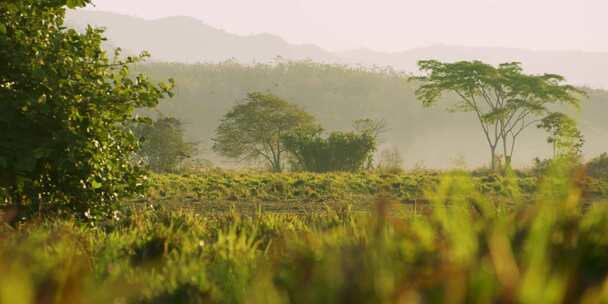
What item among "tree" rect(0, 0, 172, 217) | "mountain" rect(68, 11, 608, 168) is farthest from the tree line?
"mountain" rect(68, 11, 608, 168)

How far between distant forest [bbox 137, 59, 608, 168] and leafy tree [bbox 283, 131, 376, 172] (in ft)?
211

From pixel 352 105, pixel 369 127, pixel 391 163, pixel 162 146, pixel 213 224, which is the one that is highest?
pixel 213 224

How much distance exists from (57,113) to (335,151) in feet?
92.3

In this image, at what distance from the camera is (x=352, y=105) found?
116625mm

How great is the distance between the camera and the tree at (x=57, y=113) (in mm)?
8875

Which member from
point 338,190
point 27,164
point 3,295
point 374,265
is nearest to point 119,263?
point 374,265

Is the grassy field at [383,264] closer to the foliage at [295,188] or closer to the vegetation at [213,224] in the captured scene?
the vegetation at [213,224]

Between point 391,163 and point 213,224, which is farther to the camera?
point 391,163

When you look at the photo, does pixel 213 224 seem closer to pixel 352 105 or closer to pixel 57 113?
pixel 57 113

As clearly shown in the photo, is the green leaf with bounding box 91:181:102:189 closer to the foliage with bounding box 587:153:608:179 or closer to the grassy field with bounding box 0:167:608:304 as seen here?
the grassy field with bounding box 0:167:608:304

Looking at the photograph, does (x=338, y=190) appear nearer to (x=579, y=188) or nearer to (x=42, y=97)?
(x=42, y=97)

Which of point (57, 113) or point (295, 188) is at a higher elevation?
point (57, 113)

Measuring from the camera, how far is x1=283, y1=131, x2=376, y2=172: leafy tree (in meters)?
36.8

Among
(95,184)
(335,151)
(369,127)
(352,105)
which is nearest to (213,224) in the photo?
(95,184)
